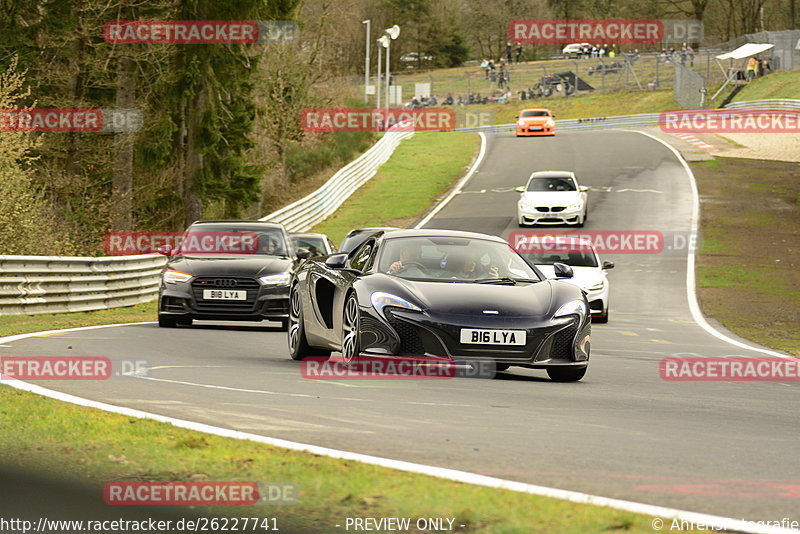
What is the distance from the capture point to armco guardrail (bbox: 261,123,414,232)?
4147 cm

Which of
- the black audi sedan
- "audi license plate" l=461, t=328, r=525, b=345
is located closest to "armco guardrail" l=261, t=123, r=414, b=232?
the black audi sedan

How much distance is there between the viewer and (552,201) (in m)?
35.9

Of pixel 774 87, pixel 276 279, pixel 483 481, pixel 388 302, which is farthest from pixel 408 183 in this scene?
pixel 483 481

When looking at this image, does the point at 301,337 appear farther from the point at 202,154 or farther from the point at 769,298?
the point at 202,154

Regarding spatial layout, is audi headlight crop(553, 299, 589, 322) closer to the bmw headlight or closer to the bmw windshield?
the bmw windshield

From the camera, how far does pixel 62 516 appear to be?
189 inches

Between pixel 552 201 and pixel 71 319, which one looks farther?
pixel 552 201

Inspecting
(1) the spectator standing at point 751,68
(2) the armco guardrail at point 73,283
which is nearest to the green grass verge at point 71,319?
(2) the armco guardrail at point 73,283

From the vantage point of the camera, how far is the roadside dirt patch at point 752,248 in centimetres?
2214

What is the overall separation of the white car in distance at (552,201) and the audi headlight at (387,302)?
26.1 meters

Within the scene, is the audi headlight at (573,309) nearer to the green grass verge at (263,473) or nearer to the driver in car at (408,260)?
the driver in car at (408,260)

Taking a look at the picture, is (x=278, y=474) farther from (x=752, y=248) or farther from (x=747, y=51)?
(x=747, y=51)

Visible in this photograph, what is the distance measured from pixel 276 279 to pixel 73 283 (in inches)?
207

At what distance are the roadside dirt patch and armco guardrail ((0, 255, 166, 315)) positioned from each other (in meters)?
11.2
